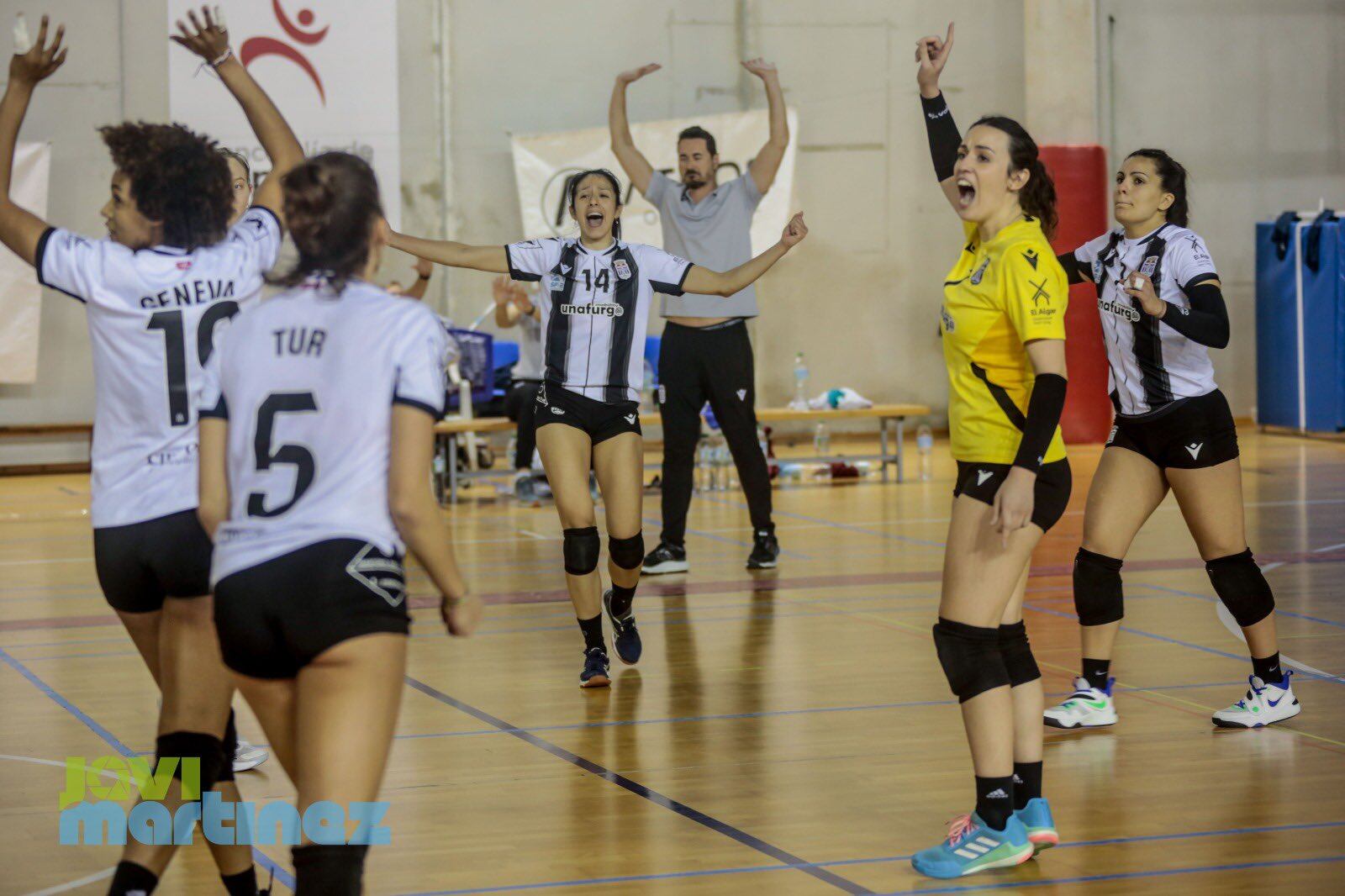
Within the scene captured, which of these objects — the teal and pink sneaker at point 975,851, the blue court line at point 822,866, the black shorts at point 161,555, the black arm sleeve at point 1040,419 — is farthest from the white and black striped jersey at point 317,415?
the teal and pink sneaker at point 975,851

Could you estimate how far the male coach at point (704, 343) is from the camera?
9.12 meters

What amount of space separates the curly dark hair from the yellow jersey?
6.02 feet

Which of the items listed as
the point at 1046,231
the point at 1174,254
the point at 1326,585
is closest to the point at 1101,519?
the point at 1174,254

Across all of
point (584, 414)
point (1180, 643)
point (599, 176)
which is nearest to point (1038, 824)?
point (584, 414)

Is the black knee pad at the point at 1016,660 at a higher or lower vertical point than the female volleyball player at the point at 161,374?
lower

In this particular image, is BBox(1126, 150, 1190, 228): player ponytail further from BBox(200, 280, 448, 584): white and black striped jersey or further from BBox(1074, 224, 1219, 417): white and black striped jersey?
BBox(200, 280, 448, 584): white and black striped jersey

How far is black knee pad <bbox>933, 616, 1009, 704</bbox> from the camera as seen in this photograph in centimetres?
402

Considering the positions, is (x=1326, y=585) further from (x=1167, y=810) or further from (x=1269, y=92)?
(x=1269, y=92)

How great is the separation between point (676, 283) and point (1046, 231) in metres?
2.50

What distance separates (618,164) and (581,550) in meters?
10.5

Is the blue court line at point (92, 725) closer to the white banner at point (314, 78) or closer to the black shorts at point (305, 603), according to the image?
the black shorts at point (305, 603)

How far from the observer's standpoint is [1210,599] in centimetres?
800

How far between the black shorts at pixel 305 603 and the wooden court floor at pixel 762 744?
1335mm

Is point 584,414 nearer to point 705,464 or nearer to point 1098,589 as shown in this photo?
point 1098,589
